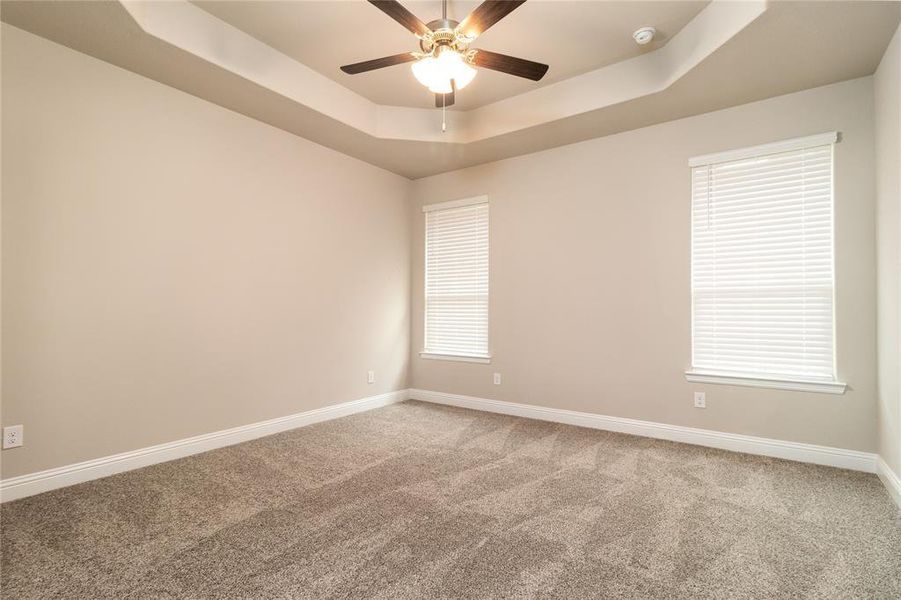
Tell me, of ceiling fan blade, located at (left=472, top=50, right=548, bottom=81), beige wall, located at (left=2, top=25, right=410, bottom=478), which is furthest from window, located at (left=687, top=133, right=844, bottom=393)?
beige wall, located at (left=2, top=25, right=410, bottom=478)

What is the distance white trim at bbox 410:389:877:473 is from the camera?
284cm

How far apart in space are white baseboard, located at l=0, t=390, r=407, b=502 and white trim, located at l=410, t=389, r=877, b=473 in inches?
62.8

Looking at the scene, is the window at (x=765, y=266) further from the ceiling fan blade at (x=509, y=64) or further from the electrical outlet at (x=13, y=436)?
the electrical outlet at (x=13, y=436)

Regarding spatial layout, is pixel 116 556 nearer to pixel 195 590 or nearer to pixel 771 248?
pixel 195 590

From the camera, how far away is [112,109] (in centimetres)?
277

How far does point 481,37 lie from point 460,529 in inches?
123

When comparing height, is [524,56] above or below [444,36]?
above

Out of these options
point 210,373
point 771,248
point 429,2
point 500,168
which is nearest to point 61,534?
point 210,373

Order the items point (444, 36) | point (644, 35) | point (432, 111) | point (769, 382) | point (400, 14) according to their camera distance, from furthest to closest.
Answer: point (432, 111) → point (769, 382) → point (644, 35) → point (444, 36) → point (400, 14)

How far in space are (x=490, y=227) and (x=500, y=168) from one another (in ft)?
2.10

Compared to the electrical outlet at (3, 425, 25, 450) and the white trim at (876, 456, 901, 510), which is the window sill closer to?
the white trim at (876, 456, 901, 510)

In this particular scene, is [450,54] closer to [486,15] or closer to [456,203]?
[486,15]

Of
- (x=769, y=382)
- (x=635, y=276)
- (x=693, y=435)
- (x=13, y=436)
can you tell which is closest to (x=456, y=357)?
(x=635, y=276)

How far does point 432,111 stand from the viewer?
401 cm
